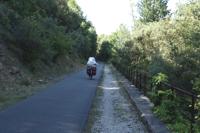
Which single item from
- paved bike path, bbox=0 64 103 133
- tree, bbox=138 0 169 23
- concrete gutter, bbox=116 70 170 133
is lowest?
paved bike path, bbox=0 64 103 133

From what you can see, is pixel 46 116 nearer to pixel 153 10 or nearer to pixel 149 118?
pixel 149 118

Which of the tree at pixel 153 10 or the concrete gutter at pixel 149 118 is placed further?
the tree at pixel 153 10

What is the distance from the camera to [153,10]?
5641 cm

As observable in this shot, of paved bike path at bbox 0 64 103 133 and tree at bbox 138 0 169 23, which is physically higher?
tree at bbox 138 0 169 23

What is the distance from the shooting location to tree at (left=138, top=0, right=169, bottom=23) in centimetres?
5219

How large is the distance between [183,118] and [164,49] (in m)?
8.31

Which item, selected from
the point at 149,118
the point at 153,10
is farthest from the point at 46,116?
the point at 153,10

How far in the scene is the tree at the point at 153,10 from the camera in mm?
52188

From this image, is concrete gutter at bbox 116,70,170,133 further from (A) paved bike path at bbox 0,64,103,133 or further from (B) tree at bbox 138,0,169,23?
(B) tree at bbox 138,0,169,23

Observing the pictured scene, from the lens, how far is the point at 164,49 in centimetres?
1953

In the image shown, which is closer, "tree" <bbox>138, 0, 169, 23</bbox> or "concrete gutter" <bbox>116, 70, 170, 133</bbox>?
"concrete gutter" <bbox>116, 70, 170, 133</bbox>

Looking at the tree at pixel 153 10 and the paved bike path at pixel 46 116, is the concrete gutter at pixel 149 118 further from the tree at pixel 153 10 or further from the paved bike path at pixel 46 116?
the tree at pixel 153 10

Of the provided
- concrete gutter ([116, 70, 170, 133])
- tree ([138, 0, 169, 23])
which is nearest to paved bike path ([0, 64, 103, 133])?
concrete gutter ([116, 70, 170, 133])

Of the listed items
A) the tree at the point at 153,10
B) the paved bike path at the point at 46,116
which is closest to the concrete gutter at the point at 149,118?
the paved bike path at the point at 46,116
